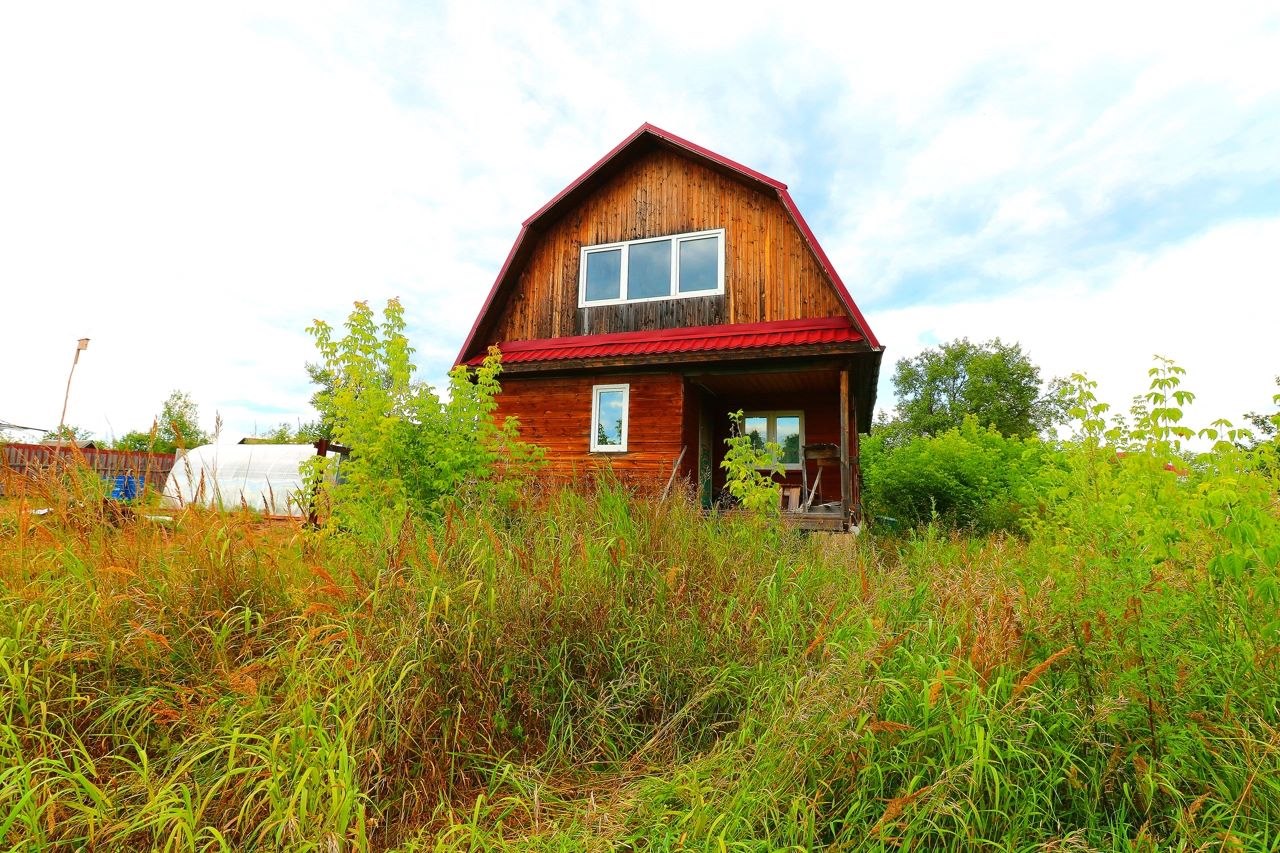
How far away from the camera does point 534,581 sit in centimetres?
322

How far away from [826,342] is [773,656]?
670cm

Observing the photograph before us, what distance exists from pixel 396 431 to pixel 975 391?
40018 millimetres

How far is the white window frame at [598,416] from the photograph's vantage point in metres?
10.8

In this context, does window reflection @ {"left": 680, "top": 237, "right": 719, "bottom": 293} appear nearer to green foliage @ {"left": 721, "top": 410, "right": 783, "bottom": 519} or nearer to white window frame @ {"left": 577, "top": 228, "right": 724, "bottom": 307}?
white window frame @ {"left": 577, "top": 228, "right": 724, "bottom": 307}

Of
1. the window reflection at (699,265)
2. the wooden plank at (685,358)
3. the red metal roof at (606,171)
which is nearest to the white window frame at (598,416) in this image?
the wooden plank at (685,358)

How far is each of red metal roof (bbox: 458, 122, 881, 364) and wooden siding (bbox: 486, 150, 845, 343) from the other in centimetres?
21

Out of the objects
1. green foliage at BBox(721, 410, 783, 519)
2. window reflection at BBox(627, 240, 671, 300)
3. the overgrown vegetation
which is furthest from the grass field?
window reflection at BBox(627, 240, 671, 300)

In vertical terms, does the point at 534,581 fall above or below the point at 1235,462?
below

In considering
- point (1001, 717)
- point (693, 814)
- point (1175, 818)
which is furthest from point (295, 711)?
point (1175, 818)

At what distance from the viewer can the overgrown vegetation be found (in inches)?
87.5

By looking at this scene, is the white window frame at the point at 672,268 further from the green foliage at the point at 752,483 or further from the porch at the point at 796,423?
the green foliage at the point at 752,483

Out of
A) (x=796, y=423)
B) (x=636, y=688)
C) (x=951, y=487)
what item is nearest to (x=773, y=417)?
(x=796, y=423)

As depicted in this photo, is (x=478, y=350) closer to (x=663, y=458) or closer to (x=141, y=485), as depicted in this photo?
(x=663, y=458)

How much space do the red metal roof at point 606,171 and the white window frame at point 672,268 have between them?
105 centimetres
